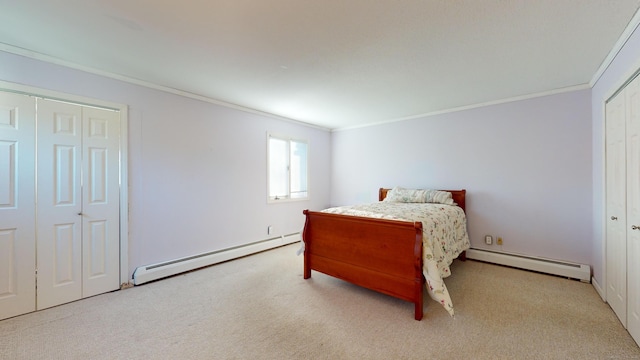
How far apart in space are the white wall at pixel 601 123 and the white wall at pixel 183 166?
4082 mm

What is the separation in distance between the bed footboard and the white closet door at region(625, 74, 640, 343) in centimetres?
149

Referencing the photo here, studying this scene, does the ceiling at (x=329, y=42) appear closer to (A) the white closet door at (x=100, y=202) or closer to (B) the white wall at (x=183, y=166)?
(B) the white wall at (x=183, y=166)

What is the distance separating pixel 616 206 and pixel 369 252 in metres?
2.25

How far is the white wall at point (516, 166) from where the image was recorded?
125 inches

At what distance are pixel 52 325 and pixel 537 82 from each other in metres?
5.44

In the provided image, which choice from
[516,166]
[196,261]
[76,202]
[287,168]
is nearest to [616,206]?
[516,166]

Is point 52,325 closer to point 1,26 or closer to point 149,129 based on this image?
point 149,129

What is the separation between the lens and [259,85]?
3086mm

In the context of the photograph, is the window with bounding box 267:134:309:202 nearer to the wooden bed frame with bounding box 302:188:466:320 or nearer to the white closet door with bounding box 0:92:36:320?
the wooden bed frame with bounding box 302:188:466:320

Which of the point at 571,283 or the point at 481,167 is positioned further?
the point at 481,167

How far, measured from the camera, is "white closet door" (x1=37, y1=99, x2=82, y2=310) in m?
2.39

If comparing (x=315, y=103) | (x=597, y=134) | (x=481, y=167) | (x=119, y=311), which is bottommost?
(x=119, y=311)

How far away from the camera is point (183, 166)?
131 inches

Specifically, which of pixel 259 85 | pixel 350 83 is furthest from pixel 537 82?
pixel 259 85
